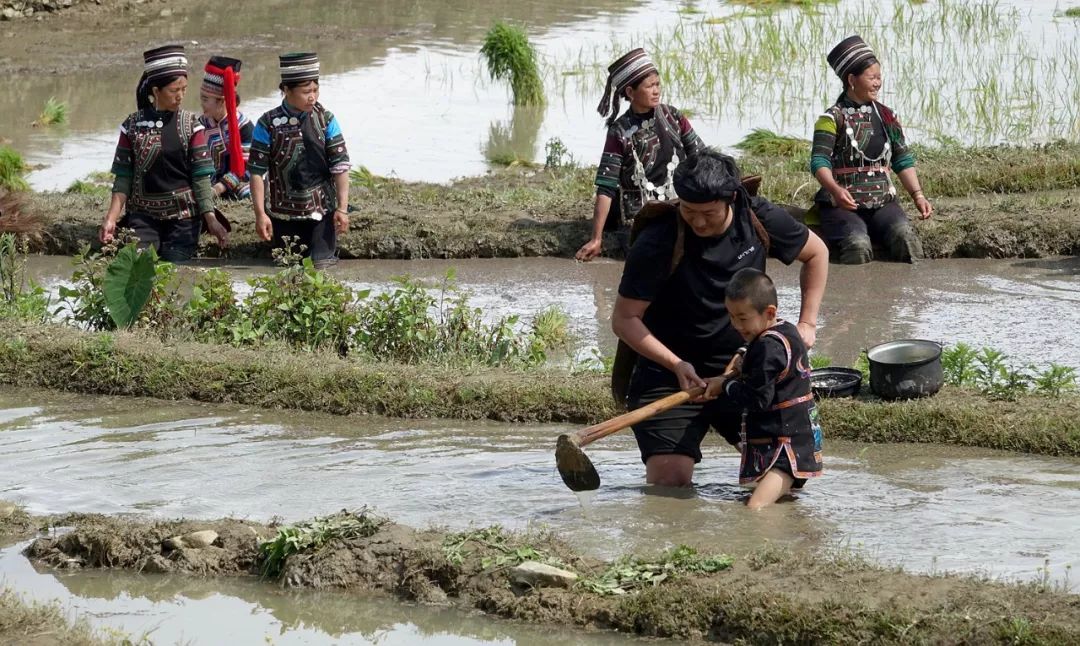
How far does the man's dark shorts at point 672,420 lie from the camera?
5.46 meters

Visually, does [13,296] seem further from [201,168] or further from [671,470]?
[671,470]

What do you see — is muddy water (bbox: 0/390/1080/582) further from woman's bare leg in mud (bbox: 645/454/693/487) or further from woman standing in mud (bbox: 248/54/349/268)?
woman standing in mud (bbox: 248/54/349/268)

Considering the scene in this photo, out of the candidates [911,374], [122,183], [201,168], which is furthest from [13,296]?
[911,374]

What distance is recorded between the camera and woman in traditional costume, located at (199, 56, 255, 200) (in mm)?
10328

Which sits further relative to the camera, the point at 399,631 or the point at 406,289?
the point at 406,289

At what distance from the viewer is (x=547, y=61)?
17.3 m

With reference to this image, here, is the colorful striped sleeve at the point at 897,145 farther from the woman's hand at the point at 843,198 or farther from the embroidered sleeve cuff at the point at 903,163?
the woman's hand at the point at 843,198

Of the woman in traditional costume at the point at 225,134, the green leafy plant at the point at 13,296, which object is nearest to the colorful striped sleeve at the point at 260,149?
the woman in traditional costume at the point at 225,134

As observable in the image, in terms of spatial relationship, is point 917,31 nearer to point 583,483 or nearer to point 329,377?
point 329,377

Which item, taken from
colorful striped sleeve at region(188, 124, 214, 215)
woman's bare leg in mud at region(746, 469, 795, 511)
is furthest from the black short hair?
colorful striped sleeve at region(188, 124, 214, 215)

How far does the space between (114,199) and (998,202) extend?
18.7 ft

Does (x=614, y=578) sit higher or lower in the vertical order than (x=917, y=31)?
lower

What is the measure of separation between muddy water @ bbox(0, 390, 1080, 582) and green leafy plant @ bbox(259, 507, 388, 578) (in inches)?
16.8

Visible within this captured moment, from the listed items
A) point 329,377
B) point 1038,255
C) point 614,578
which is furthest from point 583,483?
point 1038,255
